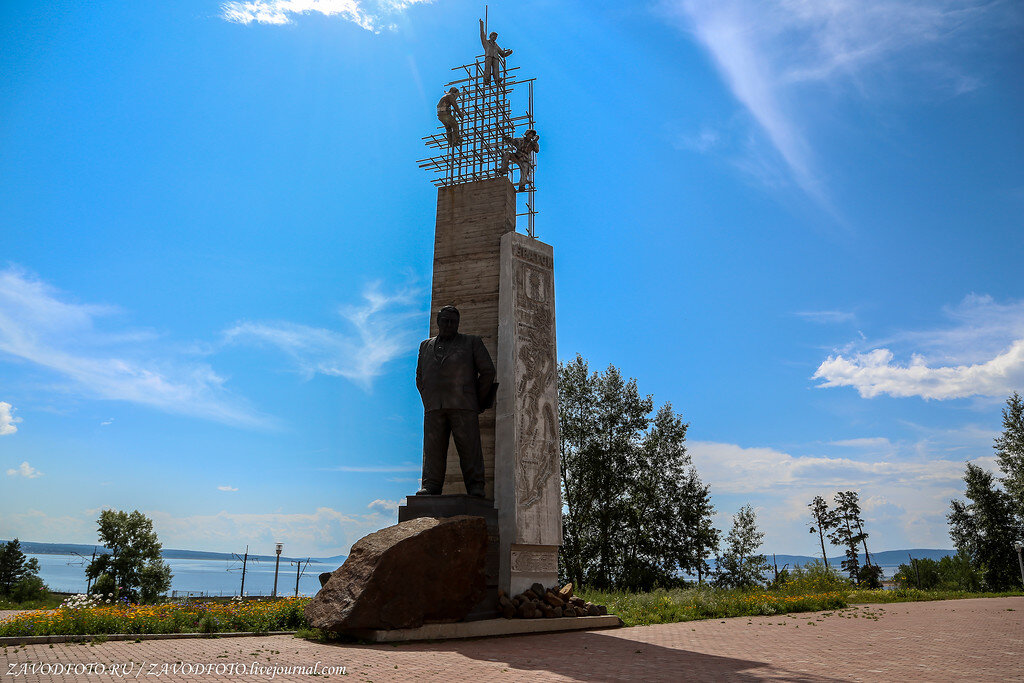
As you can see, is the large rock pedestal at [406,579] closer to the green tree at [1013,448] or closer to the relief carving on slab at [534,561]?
the relief carving on slab at [534,561]

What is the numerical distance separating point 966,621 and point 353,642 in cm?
1027

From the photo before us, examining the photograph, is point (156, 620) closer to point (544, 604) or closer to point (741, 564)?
point (544, 604)

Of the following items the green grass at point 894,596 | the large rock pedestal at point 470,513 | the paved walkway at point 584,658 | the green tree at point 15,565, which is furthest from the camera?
the green tree at point 15,565

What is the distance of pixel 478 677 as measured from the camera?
506 cm

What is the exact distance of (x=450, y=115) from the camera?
13281 mm

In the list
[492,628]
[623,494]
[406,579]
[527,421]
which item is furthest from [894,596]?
[406,579]

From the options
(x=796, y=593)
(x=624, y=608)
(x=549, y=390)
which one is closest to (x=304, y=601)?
(x=549, y=390)

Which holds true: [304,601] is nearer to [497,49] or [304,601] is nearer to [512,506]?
[512,506]

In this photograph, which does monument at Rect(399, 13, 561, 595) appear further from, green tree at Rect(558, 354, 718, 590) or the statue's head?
green tree at Rect(558, 354, 718, 590)

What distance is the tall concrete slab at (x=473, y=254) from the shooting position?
1097 cm

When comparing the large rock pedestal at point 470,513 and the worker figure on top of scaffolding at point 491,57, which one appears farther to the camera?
the worker figure on top of scaffolding at point 491,57

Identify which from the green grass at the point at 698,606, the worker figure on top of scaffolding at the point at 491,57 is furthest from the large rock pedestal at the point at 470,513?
the worker figure on top of scaffolding at the point at 491,57

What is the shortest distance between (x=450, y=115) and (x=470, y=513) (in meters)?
8.42

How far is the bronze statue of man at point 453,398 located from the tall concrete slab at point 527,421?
2.71ft
